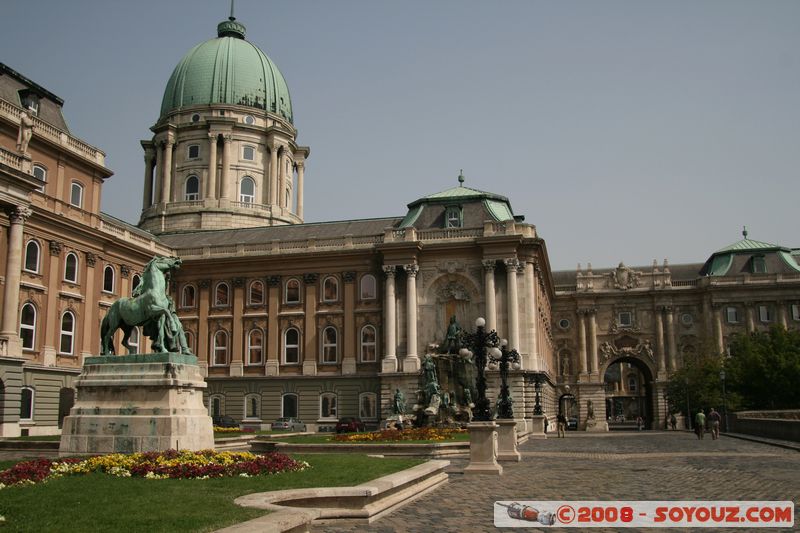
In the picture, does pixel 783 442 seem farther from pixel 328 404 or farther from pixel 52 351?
pixel 52 351

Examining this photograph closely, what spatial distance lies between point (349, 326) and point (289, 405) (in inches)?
300

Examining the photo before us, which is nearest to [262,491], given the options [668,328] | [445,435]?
[445,435]

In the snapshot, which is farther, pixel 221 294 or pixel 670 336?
pixel 670 336

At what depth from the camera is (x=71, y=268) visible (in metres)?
49.5

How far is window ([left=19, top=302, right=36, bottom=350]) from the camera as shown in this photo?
44781 millimetres

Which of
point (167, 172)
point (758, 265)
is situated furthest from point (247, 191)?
point (758, 265)

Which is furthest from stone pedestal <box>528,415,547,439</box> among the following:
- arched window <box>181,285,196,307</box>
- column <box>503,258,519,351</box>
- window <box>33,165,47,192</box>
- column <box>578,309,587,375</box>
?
column <box>578,309,587,375</box>

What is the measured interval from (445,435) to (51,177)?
1192 inches

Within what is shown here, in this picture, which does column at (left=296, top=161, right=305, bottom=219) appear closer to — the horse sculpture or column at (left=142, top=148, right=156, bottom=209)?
column at (left=142, top=148, right=156, bottom=209)

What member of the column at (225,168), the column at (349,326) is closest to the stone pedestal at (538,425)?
the column at (349,326)

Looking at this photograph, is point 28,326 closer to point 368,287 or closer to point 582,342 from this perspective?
point 368,287

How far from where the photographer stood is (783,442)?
36500 mm

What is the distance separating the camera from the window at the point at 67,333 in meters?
48.2

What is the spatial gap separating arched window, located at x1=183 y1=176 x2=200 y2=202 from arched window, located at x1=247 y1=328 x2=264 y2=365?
2095 cm
